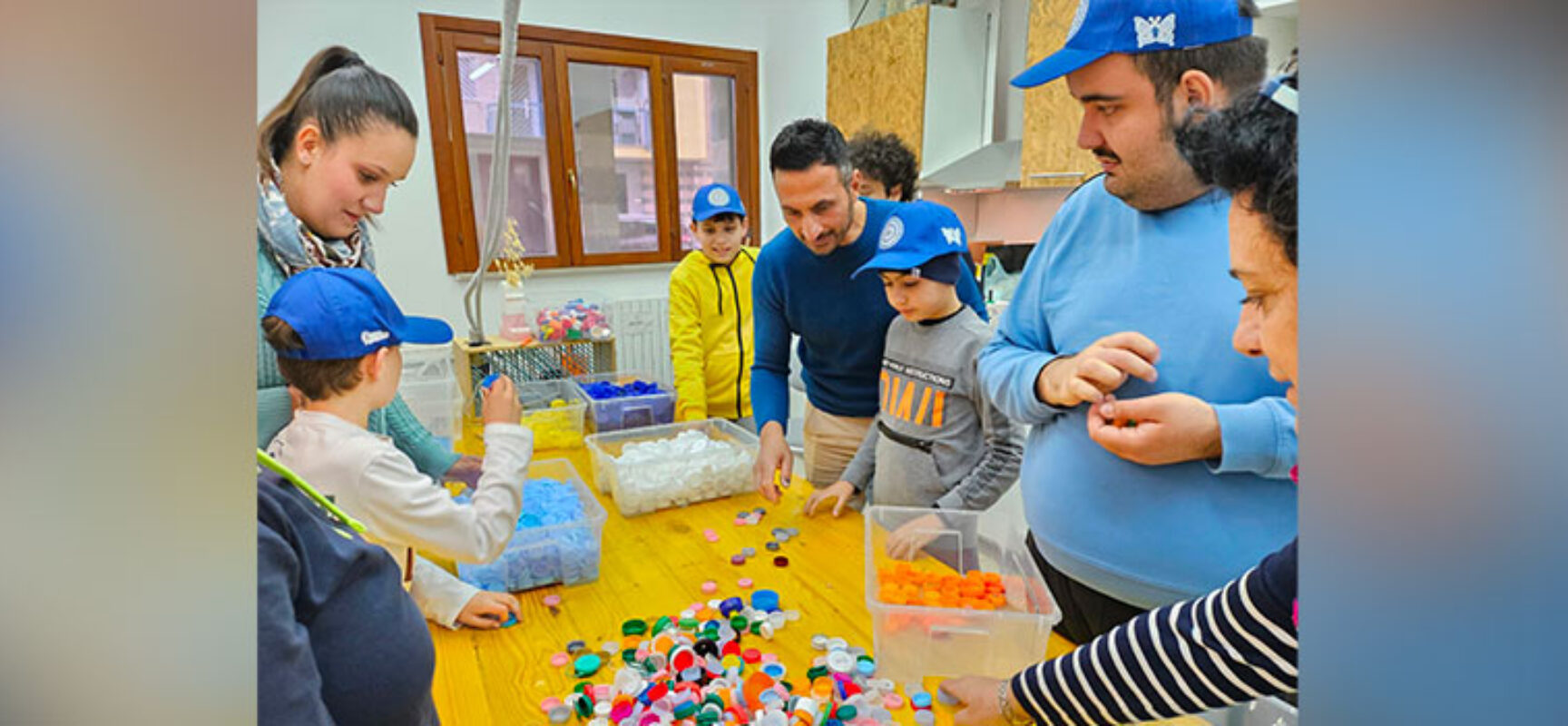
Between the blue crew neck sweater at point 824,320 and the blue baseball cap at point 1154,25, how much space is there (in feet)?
2.67

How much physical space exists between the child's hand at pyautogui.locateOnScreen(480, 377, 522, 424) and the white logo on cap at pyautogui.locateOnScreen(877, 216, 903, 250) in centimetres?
69

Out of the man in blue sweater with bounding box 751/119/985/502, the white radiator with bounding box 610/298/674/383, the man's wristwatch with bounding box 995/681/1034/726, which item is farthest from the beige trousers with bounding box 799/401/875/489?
the white radiator with bounding box 610/298/674/383

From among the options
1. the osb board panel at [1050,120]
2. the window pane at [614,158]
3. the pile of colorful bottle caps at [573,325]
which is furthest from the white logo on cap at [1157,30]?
the window pane at [614,158]

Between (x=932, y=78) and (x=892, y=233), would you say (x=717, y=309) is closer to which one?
(x=892, y=233)

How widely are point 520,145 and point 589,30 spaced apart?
64 cm

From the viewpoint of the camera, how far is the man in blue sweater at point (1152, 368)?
0.61 meters

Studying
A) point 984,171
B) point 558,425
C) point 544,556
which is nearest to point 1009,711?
point 544,556

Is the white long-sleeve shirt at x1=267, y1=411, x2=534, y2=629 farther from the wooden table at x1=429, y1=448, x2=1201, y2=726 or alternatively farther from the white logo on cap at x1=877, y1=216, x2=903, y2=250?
the white logo on cap at x1=877, y1=216, x2=903, y2=250

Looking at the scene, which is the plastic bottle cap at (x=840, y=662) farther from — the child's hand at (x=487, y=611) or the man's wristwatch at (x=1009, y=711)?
the child's hand at (x=487, y=611)

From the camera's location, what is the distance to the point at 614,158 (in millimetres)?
3730
